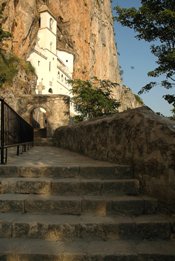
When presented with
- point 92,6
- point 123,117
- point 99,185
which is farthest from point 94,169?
point 92,6

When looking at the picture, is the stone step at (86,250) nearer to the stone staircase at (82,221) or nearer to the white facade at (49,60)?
the stone staircase at (82,221)

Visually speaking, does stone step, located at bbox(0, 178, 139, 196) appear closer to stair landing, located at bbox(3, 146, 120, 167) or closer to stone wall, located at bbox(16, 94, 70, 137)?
stair landing, located at bbox(3, 146, 120, 167)

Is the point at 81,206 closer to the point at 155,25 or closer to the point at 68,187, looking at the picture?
the point at 68,187

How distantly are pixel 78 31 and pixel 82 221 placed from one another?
4643 cm

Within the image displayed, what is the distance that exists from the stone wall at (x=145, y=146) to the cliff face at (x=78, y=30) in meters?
27.5

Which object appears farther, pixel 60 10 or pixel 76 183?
pixel 60 10

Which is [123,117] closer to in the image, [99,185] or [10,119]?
[99,185]

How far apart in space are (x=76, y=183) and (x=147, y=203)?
3.09 feet

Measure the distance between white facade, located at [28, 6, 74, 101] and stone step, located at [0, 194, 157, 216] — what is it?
34.7 m

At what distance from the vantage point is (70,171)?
12.8 ft

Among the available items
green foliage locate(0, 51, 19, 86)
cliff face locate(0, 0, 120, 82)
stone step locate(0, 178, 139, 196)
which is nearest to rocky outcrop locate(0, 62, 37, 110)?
green foliage locate(0, 51, 19, 86)

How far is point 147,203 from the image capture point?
3.12 m

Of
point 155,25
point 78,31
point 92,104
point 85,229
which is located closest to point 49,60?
point 78,31

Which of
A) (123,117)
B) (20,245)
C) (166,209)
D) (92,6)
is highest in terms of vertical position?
(92,6)
